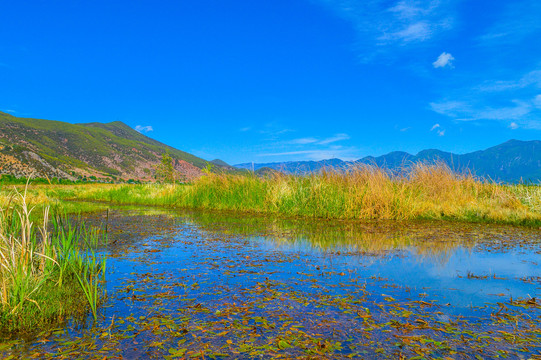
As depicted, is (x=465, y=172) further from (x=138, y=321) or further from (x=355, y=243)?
(x=138, y=321)

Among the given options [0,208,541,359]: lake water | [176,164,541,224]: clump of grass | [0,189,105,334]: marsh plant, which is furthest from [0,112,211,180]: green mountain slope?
[0,189,105,334]: marsh plant

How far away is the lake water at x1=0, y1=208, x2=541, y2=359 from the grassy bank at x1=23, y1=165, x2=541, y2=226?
4127mm

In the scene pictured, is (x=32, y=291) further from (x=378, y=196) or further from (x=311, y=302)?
(x=378, y=196)

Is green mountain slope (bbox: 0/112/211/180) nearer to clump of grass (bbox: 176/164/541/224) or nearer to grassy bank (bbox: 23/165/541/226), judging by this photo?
grassy bank (bbox: 23/165/541/226)

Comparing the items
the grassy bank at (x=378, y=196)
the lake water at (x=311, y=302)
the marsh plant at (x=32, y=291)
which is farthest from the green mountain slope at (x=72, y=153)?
the marsh plant at (x=32, y=291)

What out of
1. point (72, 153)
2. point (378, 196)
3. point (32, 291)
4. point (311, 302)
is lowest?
point (311, 302)

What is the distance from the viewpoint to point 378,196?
12.1 meters

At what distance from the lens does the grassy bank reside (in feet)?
39.0

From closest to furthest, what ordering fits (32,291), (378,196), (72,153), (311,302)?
1. (32,291)
2. (311,302)
3. (378,196)
4. (72,153)

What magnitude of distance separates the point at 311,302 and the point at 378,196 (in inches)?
345

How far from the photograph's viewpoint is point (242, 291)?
174 inches

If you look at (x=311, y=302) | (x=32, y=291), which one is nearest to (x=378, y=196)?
(x=311, y=302)

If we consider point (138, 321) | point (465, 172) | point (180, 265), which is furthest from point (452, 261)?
point (465, 172)

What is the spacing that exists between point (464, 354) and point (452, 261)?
366cm
